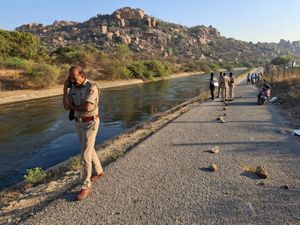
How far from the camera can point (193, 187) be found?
624 centimetres

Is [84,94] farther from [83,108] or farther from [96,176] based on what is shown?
[96,176]

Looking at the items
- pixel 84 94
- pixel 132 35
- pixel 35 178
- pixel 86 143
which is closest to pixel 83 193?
pixel 86 143

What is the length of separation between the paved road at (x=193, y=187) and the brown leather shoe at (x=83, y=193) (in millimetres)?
111

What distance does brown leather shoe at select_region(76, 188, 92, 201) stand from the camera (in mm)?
5780

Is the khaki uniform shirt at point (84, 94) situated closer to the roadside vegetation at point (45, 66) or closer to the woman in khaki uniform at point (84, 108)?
the woman in khaki uniform at point (84, 108)

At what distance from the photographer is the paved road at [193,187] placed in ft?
16.8

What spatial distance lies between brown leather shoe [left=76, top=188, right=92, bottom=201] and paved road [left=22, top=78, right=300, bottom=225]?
111 mm

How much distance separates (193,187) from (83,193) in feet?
6.29

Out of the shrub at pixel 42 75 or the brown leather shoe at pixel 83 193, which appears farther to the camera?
the shrub at pixel 42 75

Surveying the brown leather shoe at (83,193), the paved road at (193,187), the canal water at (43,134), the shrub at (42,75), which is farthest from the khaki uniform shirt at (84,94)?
the shrub at (42,75)

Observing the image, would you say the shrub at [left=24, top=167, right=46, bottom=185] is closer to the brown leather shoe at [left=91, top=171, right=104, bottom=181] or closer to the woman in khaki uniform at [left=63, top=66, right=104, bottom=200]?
the brown leather shoe at [left=91, top=171, right=104, bottom=181]

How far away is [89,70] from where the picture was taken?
52156mm

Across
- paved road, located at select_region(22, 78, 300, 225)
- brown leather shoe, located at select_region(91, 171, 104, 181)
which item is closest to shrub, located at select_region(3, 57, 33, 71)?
paved road, located at select_region(22, 78, 300, 225)

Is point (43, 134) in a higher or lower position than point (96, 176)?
lower
